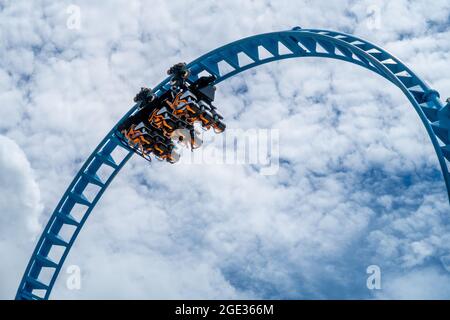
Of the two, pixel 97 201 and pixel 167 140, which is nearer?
pixel 167 140

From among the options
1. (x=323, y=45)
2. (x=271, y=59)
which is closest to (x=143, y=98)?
(x=271, y=59)

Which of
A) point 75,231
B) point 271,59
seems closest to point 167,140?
point 271,59
